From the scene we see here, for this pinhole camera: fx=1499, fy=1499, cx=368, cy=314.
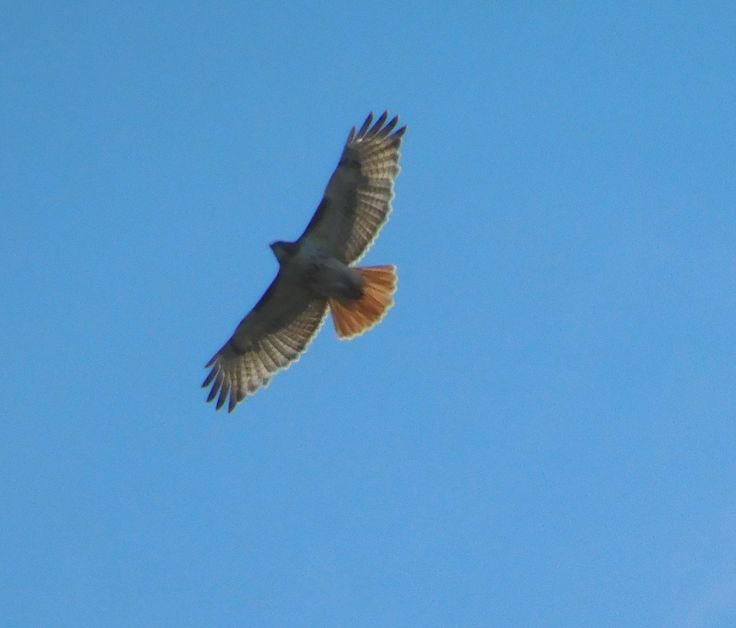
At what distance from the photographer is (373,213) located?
17.5 metres

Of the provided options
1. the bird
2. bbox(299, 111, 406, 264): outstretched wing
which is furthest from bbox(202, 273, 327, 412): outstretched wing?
bbox(299, 111, 406, 264): outstretched wing

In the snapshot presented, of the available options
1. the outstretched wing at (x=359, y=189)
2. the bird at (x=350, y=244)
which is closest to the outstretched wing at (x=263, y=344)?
the bird at (x=350, y=244)

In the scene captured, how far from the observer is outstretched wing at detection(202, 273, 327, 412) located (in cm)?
1800

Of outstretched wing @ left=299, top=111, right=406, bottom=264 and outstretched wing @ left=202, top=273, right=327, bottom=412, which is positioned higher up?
outstretched wing @ left=299, top=111, right=406, bottom=264

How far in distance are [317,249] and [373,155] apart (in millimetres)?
1274

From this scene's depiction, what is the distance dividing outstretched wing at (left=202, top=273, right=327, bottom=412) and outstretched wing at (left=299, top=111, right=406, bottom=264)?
89cm

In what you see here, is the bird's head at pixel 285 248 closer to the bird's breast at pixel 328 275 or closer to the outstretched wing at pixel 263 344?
the bird's breast at pixel 328 275

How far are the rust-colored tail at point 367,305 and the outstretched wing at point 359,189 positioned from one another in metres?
0.49

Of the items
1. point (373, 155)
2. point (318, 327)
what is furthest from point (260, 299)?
point (373, 155)

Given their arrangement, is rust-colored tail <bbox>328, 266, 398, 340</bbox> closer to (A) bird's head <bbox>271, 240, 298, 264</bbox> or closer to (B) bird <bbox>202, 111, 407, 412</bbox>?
(B) bird <bbox>202, 111, 407, 412</bbox>

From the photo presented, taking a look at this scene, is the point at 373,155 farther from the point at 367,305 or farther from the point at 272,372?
the point at 272,372

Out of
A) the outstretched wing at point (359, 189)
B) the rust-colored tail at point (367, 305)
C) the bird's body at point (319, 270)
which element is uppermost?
the outstretched wing at point (359, 189)

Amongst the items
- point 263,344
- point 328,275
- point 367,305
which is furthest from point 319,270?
point 263,344

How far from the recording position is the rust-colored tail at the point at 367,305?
1709 centimetres
